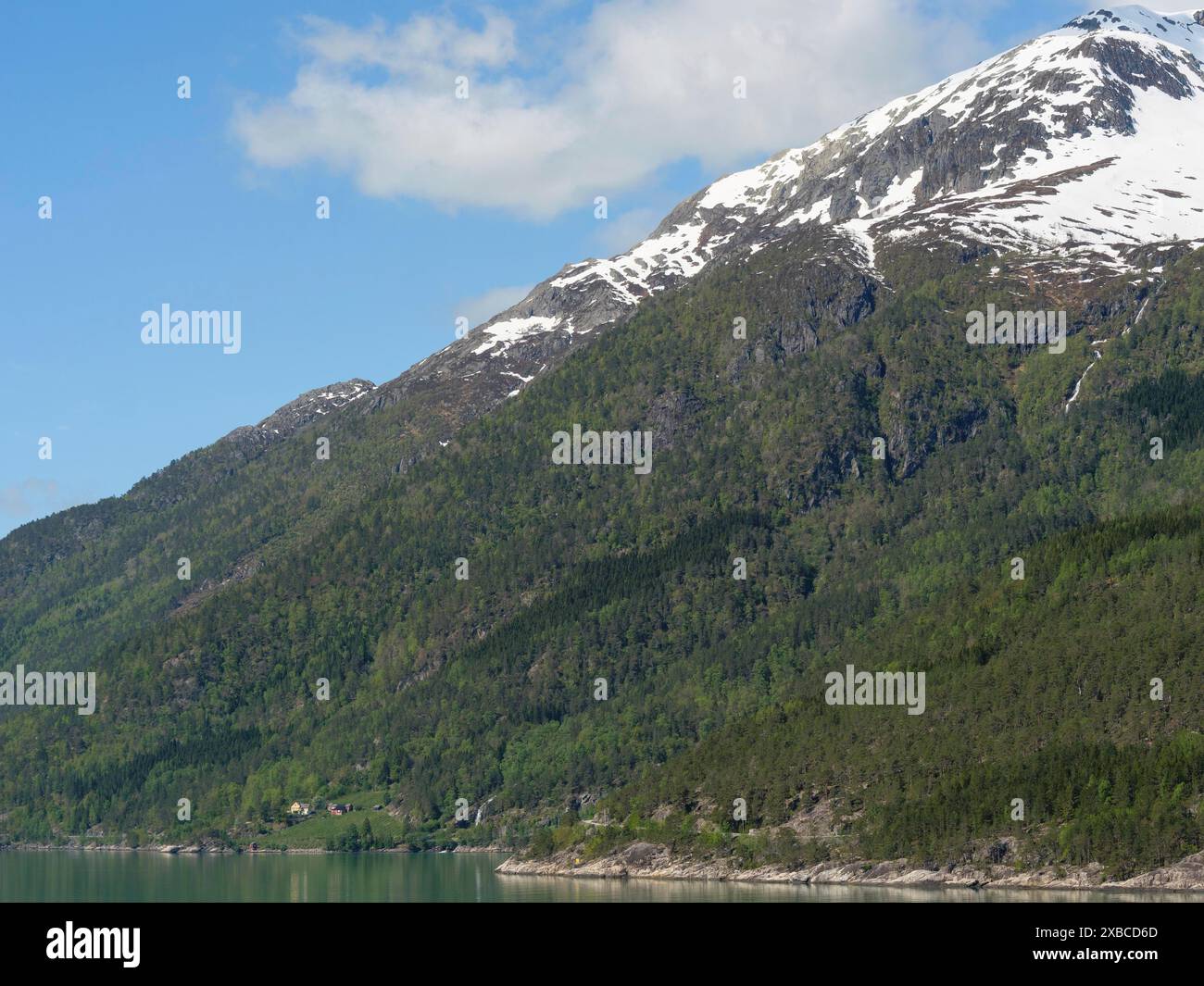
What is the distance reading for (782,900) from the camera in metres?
176
